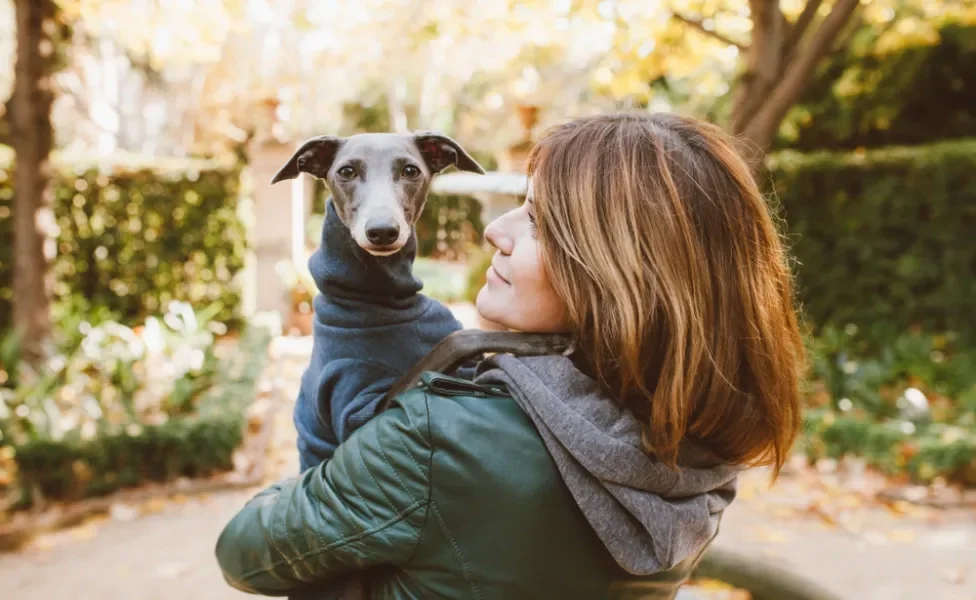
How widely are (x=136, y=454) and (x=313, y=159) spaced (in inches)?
157

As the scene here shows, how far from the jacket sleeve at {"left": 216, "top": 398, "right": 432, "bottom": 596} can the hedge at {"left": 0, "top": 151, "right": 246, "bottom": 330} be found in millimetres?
8368

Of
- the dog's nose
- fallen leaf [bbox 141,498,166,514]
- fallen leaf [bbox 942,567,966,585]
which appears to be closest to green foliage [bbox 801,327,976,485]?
fallen leaf [bbox 942,567,966,585]

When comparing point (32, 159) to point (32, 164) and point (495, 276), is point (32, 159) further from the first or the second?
point (495, 276)

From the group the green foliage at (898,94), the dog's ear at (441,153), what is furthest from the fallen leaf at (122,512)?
the green foliage at (898,94)

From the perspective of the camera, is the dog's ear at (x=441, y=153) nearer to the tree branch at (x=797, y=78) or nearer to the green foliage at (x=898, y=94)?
the tree branch at (x=797, y=78)

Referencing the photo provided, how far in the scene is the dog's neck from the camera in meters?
1.61

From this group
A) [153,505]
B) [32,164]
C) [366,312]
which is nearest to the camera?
[366,312]

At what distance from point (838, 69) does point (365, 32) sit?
9.71 metres

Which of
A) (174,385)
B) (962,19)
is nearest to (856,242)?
(962,19)

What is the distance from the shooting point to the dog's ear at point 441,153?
6.35 feet

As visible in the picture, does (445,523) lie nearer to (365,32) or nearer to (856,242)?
(856,242)

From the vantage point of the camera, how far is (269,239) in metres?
10.1

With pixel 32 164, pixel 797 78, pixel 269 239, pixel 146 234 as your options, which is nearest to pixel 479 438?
pixel 797 78

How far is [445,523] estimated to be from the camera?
111 centimetres
